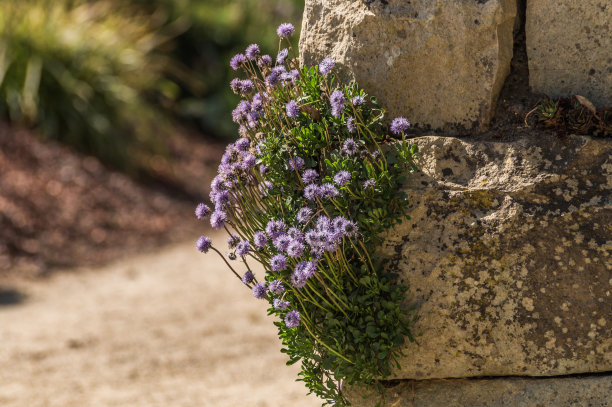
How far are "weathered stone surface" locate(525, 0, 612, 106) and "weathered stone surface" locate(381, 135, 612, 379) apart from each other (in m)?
0.25

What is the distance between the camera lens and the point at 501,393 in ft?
8.41

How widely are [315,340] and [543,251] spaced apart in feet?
2.85

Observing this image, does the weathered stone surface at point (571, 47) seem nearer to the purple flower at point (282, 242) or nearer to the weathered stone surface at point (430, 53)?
the weathered stone surface at point (430, 53)

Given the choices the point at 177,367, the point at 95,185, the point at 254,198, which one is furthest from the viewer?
the point at 95,185

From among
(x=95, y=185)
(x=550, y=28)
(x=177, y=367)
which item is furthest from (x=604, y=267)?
(x=95, y=185)

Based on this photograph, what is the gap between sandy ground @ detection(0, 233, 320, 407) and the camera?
14.0 feet

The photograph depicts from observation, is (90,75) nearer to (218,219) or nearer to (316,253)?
(218,219)

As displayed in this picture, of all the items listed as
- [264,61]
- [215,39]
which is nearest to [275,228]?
[264,61]

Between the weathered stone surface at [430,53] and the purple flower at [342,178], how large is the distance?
409 mm

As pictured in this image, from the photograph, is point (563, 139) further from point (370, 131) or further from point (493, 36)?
point (370, 131)

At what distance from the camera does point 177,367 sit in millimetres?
4809

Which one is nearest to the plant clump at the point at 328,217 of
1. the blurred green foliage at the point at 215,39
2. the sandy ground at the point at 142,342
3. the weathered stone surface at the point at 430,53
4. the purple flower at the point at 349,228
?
the purple flower at the point at 349,228

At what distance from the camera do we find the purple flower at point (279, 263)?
2412 mm

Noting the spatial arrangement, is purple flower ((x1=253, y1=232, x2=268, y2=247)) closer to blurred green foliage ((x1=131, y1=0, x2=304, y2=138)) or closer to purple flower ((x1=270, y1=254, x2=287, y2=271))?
purple flower ((x1=270, y1=254, x2=287, y2=271))
